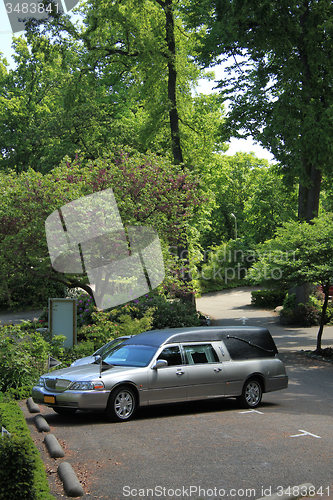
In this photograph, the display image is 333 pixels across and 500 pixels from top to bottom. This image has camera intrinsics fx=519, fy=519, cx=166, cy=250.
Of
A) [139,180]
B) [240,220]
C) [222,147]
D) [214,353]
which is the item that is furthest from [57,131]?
[240,220]

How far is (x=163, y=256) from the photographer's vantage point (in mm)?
18328

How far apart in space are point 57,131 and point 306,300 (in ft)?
55.9

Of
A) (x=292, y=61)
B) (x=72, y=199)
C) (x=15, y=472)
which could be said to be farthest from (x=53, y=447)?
(x=292, y=61)

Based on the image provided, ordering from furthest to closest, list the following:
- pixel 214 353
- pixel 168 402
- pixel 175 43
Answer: pixel 175 43 → pixel 214 353 → pixel 168 402

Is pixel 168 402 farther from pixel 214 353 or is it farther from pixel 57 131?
pixel 57 131

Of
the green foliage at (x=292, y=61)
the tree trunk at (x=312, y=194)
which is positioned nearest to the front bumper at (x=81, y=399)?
the green foliage at (x=292, y=61)

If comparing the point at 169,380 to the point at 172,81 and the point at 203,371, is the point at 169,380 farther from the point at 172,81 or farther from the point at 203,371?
the point at 172,81

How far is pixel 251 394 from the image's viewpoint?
10766mm

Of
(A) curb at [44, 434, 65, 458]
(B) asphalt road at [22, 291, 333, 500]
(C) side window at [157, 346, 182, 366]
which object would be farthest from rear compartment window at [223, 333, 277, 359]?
(A) curb at [44, 434, 65, 458]

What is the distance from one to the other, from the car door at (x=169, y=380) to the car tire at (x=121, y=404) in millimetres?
361

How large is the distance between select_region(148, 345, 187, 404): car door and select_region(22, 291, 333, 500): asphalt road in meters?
0.37

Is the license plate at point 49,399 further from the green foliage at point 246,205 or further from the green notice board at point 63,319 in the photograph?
the green foliage at point 246,205

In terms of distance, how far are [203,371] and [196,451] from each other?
10.3 feet

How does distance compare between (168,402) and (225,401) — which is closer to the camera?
(168,402)
